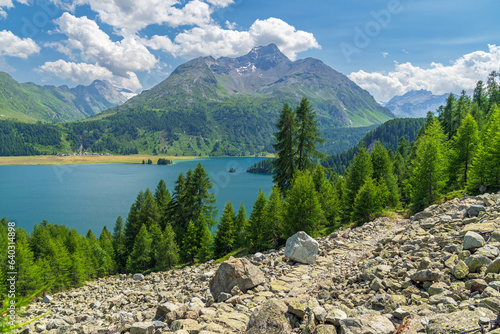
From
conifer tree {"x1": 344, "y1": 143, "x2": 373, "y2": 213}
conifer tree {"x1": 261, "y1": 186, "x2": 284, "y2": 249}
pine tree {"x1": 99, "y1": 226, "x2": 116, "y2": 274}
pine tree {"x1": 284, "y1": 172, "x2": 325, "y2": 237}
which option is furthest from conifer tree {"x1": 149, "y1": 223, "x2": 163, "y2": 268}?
conifer tree {"x1": 344, "y1": 143, "x2": 373, "y2": 213}

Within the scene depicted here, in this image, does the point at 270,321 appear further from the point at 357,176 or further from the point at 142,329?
the point at 357,176

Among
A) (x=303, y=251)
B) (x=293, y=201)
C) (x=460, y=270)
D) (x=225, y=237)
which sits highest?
(x=460, y=270)

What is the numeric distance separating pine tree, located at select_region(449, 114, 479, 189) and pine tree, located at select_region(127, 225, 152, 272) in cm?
4418

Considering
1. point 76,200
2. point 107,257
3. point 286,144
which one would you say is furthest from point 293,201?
point 76,200

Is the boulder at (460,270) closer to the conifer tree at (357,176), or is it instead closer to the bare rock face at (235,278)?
the bare rock face at (235,278)

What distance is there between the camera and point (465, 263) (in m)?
7.70

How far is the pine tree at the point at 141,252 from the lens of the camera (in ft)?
145

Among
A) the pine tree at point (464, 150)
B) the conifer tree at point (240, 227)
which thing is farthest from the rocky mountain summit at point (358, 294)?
the pine tree at point (464, 150)

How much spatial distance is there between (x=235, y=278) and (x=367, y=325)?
612 cm

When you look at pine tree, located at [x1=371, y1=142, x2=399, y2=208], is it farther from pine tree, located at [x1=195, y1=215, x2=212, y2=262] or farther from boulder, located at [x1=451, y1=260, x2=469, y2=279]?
boulder, located at [x1=451, y1=260, x2=469, y2=279]

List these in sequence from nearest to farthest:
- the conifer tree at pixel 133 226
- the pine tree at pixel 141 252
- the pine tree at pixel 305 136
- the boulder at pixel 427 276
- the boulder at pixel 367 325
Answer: the boulder at pixel 367 325 < the boulder at pixel 427 276 < the pine tree at pixel 305 136 < the pine tree at pixel 141 252 < the conifer tree at pixel 133 226

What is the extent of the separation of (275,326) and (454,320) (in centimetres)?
403

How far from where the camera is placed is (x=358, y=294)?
848cm

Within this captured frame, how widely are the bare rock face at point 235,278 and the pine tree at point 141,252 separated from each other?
36906 mm
